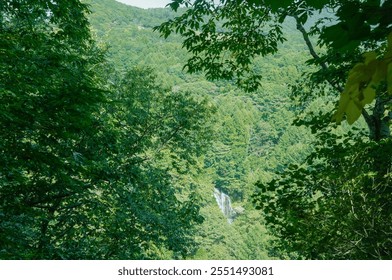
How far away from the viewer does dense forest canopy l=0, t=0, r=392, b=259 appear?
4727 mm

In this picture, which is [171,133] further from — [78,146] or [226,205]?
[226,205]

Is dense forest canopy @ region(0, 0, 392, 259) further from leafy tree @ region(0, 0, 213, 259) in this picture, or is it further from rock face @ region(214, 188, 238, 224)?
rock face @ region(214, 188, 238, 224)

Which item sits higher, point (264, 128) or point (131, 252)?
point (131, 252)

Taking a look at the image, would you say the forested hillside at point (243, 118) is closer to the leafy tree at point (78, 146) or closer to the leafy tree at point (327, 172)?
the leafy tree at point (78, 146)

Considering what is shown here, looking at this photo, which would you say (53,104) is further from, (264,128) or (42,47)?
(264,128)

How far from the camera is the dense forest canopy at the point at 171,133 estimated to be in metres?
4.73

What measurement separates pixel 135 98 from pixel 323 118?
8.03m

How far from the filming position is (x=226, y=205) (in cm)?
9744

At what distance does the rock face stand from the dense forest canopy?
81.3 meters

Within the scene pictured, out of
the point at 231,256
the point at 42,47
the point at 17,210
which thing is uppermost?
the point at 42,47

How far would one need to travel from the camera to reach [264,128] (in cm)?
10888

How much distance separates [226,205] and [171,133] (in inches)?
3348

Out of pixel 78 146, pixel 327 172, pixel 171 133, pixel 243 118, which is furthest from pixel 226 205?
pixel 327 172

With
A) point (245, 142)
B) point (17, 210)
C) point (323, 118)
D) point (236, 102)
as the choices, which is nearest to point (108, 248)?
point (17, 210)
